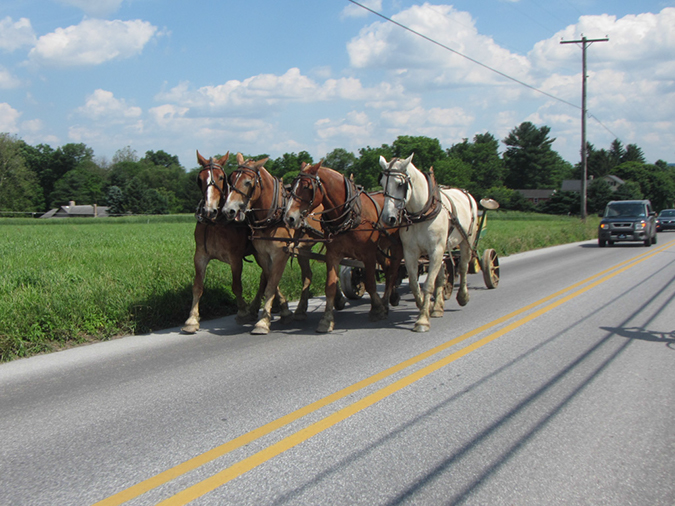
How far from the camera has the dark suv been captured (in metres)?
23.5

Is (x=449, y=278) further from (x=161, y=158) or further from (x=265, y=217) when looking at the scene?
(x=161, y=158)

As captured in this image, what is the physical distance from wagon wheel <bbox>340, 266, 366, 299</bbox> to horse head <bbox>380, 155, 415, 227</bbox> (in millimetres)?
2807

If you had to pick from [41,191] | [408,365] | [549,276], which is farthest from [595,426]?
[41,191]

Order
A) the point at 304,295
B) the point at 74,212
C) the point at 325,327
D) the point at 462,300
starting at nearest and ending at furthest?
the point at 325,327 → the point at 304,295 → the point at 462,300 → the point at 74,212

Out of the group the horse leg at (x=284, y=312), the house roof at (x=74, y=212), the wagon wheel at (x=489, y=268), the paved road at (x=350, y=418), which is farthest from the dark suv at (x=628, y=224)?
the house roof at (x=74, y=212)

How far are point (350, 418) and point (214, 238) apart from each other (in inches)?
160

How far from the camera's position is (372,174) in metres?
84.9

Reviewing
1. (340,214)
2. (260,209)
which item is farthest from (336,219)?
(260,209)

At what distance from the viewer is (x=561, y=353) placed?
243 inches

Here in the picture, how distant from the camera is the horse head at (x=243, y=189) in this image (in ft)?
22.5

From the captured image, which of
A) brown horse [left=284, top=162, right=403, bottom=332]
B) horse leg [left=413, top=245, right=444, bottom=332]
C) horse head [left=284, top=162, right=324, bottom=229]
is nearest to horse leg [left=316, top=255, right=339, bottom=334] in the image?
brown horse [left=284, top=162, right=403, bottom=332]

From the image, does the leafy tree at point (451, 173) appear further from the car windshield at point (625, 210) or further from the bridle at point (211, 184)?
the bridle at point (211, 184)

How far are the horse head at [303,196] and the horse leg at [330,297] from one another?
0.78m

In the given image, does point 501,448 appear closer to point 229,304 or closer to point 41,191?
point 229,304
